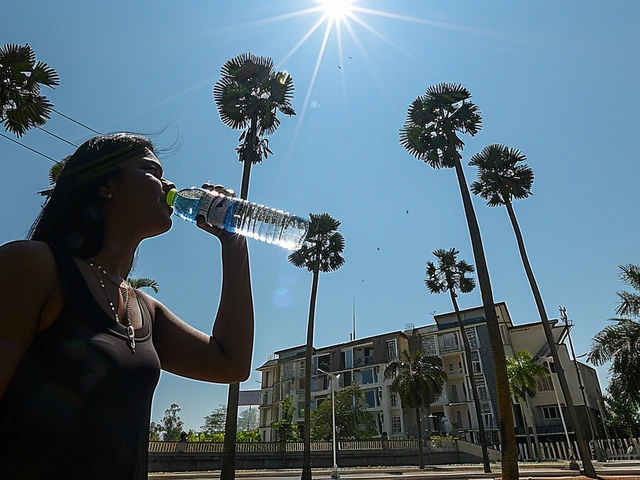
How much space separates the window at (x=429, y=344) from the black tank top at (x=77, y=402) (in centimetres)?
5787

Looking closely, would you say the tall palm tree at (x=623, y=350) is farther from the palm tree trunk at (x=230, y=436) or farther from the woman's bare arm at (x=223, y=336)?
the woman's bare arm at (x=223, y=336)

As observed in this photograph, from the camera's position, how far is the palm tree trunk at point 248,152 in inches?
637

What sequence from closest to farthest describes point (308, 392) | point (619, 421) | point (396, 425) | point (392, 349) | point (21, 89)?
point (21, 89) < point (308, 392) < point (396, 425) < point (619, 421) < point (392, 349)

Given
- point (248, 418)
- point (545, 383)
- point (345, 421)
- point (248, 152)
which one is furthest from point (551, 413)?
point (248, 418)

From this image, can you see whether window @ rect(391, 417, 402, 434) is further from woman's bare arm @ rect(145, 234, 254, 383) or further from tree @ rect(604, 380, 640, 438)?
woman's bare arm @ rect(145, 234, 254, 383)

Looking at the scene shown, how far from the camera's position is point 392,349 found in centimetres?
5581

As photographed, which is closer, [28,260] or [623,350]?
[28,260]

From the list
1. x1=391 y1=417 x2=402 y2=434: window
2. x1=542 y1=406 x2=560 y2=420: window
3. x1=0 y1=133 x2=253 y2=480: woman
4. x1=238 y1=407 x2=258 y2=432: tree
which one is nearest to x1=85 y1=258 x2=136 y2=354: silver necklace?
x1=0 y1=133 x2=253 y2=480: woman

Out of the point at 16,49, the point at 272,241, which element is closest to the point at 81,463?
the point at 272,241

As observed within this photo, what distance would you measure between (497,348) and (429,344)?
44947mm

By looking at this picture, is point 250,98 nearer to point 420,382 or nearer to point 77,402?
point 77,402

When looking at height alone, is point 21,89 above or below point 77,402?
above

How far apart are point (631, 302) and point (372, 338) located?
4134 cm

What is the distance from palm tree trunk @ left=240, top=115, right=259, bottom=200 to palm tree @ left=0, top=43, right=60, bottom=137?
7076 mm
